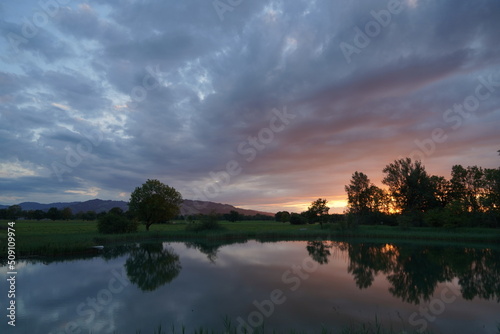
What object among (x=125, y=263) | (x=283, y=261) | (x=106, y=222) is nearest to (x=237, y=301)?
(x=283, y=261)

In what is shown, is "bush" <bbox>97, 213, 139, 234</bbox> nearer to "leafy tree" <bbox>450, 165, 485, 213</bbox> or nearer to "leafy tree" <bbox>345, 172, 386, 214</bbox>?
"leafy tree" <bbox>345, 172, 386, 214</bbox>

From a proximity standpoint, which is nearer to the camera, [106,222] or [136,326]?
[136,326]

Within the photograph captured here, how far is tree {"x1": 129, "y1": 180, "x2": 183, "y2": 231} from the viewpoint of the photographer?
44.0 meters

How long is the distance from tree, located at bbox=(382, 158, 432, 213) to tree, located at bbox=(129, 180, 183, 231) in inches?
1793

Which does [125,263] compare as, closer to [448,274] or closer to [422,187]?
[448,274]

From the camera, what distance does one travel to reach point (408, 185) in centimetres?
5766

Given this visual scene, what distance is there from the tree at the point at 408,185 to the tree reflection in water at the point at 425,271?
33.4 metres

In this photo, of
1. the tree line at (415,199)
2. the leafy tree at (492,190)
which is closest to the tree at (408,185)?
the tree line at (415,199)

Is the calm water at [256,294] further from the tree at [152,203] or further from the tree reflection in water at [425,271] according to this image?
the tree at [152,203]

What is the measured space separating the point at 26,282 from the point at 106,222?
78.9 feet

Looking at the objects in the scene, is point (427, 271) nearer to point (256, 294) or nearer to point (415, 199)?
point (256, 294)

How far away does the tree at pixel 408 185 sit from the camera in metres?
56.0

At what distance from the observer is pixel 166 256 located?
24.3 m

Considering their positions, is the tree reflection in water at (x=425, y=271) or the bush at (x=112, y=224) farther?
the bush at (x=112, y=224)
